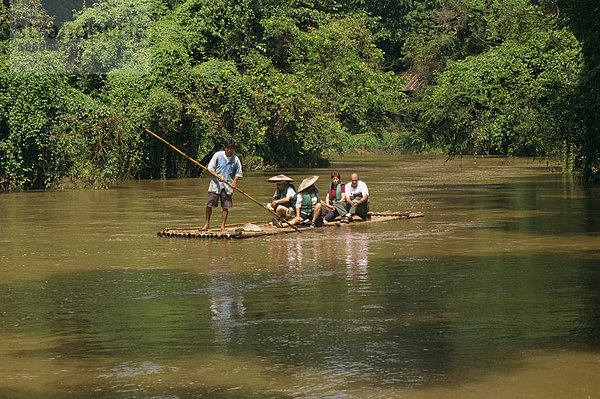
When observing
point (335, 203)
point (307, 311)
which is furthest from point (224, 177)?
point (307, 311)

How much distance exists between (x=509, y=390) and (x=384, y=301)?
400cm

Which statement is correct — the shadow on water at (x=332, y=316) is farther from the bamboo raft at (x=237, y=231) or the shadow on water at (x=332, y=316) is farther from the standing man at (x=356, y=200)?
the standing man at (x=356, y=200)

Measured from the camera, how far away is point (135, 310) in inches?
433

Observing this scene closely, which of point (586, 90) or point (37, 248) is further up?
point (586, 90)

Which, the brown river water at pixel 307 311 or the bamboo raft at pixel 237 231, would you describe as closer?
the brown river water at pixel 307 311

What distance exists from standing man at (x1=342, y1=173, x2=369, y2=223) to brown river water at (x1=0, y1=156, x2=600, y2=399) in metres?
0.77

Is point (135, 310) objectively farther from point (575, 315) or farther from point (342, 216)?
point (342, 216)

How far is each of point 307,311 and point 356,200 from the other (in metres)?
11.0

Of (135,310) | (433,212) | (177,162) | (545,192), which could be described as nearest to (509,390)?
(135,310)

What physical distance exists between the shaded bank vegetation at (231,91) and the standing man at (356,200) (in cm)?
939

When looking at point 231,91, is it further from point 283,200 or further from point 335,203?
point 283,200

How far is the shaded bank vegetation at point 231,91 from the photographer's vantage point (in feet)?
112

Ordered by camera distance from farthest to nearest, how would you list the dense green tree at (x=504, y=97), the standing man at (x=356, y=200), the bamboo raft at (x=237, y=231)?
the dense green tree at (x=504, y=97) < the standing man at (x=356, y=200) < the bamboo raft at (x=237, y=231)

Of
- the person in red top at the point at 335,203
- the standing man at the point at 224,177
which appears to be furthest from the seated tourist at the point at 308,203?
→ the standing man at the point at 224,177
